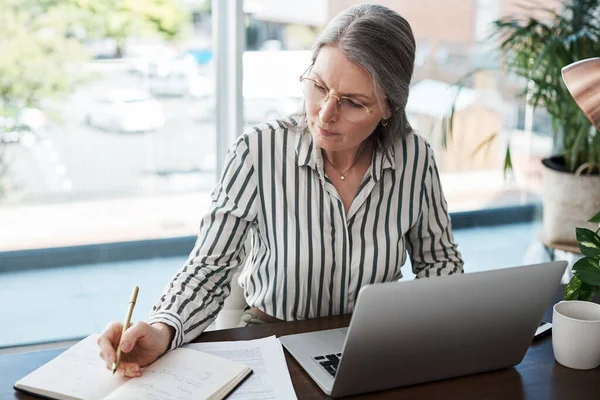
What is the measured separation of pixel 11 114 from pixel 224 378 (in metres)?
2.37

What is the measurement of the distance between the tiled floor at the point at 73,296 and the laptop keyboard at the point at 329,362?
6.76ft

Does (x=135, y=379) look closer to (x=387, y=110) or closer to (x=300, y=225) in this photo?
(x=300, y=225)

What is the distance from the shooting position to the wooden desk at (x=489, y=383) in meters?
1.32

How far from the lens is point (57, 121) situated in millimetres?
3422

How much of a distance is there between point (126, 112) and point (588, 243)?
2.54 m

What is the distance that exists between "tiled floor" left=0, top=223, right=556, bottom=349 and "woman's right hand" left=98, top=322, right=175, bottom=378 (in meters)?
1.96

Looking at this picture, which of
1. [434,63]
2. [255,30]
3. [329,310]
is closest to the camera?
[329,310]

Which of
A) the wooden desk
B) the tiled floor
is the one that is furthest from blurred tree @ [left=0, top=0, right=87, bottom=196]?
the wooden desk

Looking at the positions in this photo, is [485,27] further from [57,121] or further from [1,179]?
[1,179]

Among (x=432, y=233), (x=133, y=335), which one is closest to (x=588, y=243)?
(x=432, y=233)

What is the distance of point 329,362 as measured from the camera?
1403 mm

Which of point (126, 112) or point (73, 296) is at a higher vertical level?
point (126, 112)

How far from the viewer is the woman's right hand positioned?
1.31 meters

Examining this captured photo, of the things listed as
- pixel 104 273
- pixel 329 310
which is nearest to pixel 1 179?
pixel 104 273
